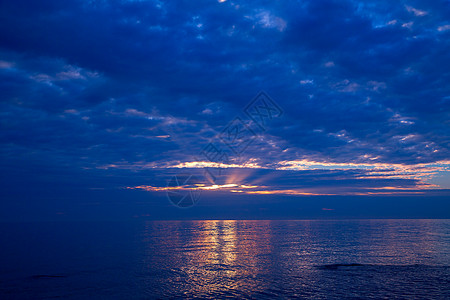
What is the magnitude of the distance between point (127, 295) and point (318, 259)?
39.4 meters

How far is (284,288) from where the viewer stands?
118 ft

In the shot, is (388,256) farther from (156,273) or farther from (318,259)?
(156,273)

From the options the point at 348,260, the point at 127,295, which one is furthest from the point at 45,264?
the point at 348,260

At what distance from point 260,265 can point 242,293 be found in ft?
62.6

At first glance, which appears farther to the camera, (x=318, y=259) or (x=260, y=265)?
(x=318, y=259)

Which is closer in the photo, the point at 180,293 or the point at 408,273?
the point at 180,293

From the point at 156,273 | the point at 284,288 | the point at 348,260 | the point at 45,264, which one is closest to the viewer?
the point at 284,288

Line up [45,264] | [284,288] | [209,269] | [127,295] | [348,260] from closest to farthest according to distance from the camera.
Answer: [127,295] → [284,288] → [209,269] → [45,264] → [348,260]

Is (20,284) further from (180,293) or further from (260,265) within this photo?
(260,265)

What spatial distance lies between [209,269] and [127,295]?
17725 mm

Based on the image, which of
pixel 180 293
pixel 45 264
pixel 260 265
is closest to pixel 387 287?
pixel 260 265

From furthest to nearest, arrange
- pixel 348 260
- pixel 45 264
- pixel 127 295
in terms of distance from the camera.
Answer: pixel 348 260, pixel 45 264, pixel 127 295

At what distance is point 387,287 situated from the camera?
116 ft

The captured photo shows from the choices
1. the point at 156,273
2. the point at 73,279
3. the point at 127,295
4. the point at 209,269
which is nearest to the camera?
the point at 127,295
